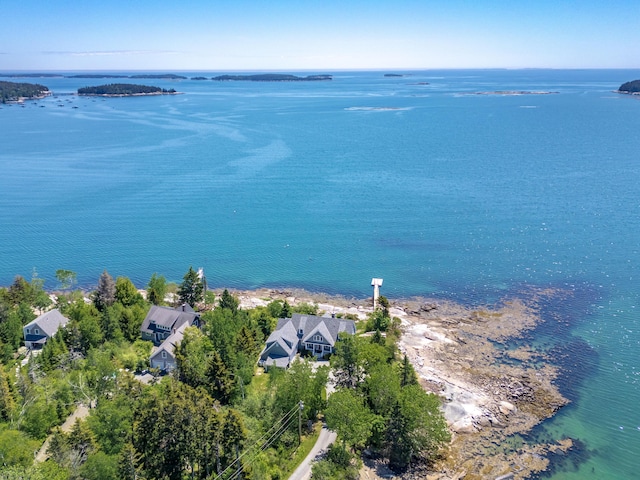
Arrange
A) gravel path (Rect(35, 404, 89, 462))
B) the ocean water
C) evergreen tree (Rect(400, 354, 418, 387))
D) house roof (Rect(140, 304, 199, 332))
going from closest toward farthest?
gravel path (Rect(35, 404, 89, 462)), evergreen tree (Rect(400, 354, 418, 387)), house roof (Rect(140, 304, 199, 332)), the ocean water

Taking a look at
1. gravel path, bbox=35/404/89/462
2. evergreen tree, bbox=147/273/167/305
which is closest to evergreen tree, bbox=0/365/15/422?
gravel path, bbox=35/404/89/462

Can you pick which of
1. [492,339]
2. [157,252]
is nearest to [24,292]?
[157,252]

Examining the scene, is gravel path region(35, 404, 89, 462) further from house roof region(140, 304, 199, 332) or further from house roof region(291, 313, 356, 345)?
house roof region(291, 313, 356, 345)

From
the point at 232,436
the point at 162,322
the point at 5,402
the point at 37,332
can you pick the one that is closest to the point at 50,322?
the point at 37,332

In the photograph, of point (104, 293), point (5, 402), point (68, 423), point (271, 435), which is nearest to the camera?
point (5, 402)

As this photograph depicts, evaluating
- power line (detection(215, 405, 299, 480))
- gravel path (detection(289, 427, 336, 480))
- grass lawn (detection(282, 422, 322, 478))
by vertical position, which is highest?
power line (detection(215, 405, 299, 480))

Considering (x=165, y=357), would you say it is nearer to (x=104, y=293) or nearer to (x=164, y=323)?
(x=164, y=323)
